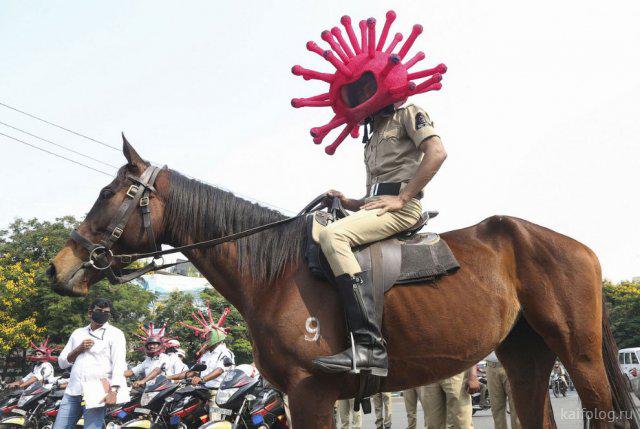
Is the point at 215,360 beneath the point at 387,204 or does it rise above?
beneath

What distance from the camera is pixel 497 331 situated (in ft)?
14.1

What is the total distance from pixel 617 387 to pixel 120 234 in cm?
400

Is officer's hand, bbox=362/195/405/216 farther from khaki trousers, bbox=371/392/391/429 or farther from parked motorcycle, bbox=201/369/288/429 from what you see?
khaki trousers, bbox=371/392/391/429

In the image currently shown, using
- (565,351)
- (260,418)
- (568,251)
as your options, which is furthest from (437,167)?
(260,418)

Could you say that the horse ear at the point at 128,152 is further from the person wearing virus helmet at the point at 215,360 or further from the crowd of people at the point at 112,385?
the person wearing virus helmet at the point at 215,360

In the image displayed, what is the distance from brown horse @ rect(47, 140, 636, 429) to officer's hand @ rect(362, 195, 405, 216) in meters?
0.55

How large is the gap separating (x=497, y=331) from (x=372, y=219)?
49.1 inches

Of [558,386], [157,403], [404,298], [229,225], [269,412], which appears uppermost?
[229,225]

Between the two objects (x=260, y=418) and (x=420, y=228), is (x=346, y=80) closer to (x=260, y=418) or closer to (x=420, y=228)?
(x=420, y=228)

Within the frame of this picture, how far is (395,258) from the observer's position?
4.17m

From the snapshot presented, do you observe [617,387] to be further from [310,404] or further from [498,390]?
[498,390]

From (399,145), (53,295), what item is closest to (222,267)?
(399,145)

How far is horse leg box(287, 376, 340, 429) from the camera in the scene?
144 inches

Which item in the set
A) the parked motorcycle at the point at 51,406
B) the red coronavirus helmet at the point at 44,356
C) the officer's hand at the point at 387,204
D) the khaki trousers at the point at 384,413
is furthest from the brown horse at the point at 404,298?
the red coronavirus helmet at the point at 44,356
